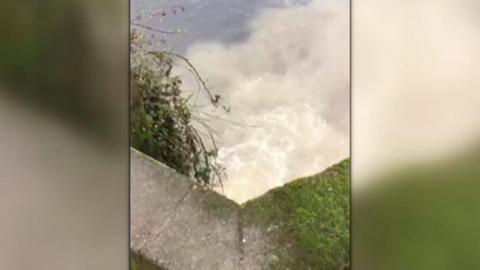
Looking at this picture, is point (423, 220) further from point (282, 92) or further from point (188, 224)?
point (188, 224)

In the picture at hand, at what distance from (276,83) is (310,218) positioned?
439 millimetres

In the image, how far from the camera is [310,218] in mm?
1710

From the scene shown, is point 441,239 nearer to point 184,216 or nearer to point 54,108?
point 184,216

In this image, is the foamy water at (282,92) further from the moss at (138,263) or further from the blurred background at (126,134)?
the moss at (138,263)

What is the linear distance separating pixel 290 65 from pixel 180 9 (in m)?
0.39

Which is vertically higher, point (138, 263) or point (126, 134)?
point (126, 134)

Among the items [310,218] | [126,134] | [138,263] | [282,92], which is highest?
[282,92]

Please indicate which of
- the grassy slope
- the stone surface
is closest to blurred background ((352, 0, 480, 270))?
the grassy slope

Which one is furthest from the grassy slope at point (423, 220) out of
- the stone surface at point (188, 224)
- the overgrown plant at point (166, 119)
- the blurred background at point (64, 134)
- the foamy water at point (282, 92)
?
the blurred background at point (64, 134)

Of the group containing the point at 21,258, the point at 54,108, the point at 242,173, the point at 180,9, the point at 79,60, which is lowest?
the point at 21,258

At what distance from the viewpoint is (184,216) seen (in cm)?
170

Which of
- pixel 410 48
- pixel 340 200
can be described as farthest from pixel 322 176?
pixel 410 48

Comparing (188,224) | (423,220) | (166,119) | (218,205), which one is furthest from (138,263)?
(423,220)

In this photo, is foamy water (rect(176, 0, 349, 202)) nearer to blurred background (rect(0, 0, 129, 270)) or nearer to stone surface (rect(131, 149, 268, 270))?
stone surface (rect(131, 149, 268, 270))
